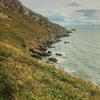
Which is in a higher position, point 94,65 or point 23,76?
point 23,76

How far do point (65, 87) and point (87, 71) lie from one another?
4530cm

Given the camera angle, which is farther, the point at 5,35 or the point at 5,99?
the point at 5,35

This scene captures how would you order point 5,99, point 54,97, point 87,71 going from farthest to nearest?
1. point 87,71
2. point 54,97
3. point 5,99

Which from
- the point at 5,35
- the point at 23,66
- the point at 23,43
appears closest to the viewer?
the point at 23,66

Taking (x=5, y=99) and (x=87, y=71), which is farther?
(x=87, y=71)

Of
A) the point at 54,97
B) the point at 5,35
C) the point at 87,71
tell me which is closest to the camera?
the point at 54,97

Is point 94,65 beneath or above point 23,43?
beneath

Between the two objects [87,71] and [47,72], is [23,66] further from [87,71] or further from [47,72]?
[87,71]

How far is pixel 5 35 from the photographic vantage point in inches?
3268

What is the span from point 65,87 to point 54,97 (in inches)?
139

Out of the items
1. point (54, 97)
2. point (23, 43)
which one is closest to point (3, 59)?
point (54, 97)

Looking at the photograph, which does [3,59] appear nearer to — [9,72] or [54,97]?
[9,72]

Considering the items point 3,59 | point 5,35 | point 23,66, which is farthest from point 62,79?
point 5,35

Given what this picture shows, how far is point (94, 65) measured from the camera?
285 feet
